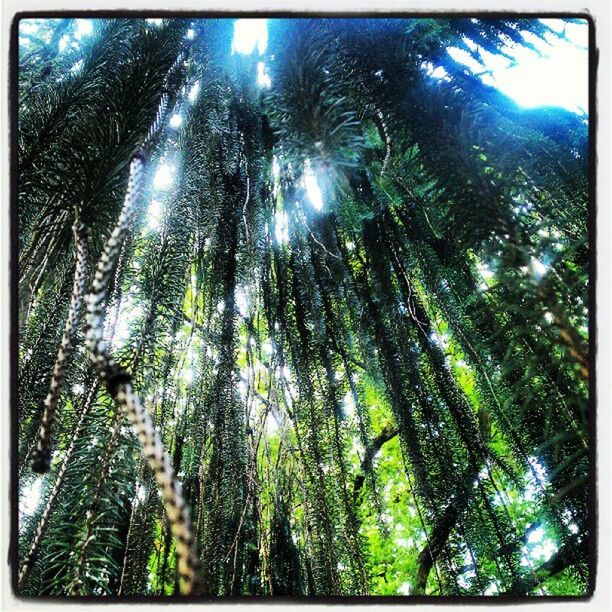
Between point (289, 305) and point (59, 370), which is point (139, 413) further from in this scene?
point (289, 305)

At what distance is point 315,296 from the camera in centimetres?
74

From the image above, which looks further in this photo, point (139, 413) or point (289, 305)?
point (289, 305)

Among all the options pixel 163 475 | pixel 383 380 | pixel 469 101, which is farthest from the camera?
pixel 383 380

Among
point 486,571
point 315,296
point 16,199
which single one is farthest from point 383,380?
point 16,199

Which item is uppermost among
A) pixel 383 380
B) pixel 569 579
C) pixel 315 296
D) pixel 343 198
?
pixel 343 198

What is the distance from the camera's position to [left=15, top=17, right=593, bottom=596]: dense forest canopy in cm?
49

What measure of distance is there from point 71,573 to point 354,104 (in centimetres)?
56

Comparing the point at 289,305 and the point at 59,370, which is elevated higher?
the point at 289,305

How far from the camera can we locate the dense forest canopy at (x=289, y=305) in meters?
0.49

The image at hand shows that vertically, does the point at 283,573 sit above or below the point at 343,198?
below

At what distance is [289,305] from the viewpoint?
0.75 meters

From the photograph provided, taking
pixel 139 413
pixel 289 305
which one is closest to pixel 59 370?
pixel 139 413

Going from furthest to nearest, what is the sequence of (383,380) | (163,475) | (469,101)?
(383,380)
(469,101)
(163,475)

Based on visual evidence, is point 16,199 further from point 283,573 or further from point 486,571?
point 486,571
